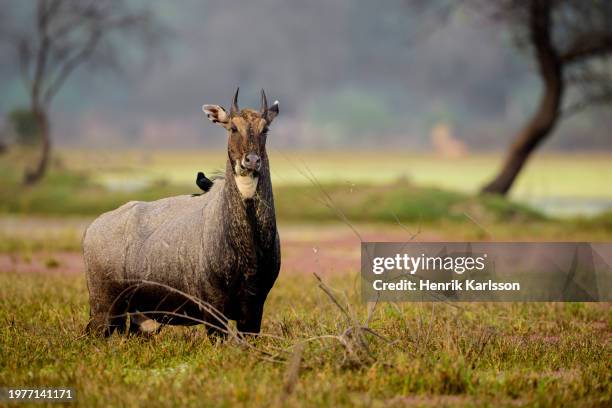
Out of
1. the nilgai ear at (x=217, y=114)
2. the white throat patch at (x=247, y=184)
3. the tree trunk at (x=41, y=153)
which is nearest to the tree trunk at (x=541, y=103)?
the tree trunk at (x=41, y=153)

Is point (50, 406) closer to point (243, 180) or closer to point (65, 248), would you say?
point (243, 180)

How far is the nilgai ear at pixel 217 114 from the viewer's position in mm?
6816

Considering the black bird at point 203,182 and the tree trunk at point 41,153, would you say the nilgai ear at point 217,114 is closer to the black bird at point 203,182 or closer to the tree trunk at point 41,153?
the black bird at point 203,182

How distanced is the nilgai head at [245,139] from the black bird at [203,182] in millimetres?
968

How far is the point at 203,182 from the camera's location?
777 centimetres

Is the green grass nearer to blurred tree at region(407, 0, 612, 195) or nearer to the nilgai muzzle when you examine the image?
the nilgai muzzle

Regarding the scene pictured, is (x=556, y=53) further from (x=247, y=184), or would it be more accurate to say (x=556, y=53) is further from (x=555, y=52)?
(x=247, y=184)

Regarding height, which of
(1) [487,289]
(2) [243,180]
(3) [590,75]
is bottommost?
(1) [487,289]

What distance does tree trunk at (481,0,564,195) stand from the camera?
75.8ft

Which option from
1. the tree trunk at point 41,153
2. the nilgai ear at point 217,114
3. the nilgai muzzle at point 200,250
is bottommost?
the nilgai muzzle at point 200,250

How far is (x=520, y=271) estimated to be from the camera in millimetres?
12883

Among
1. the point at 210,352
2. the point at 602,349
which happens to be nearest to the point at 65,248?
the point at 210,352

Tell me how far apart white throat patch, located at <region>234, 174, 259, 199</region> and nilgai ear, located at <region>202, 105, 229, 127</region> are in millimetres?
507

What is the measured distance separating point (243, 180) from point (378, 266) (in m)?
2.60
